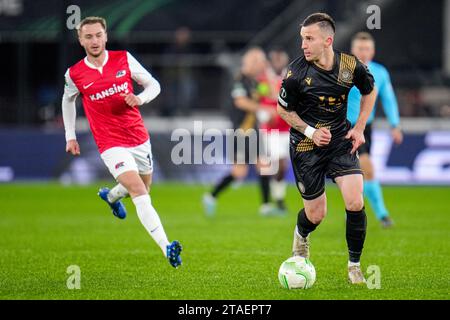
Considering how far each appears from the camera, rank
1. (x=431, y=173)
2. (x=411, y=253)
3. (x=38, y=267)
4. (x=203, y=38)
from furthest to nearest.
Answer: (x=203, y=38)
(x=431, y=173)
(x=411, y=253)
(x=38, y=267)

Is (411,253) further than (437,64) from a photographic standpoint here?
No

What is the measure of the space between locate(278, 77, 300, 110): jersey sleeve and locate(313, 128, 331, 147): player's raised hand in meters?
0.39

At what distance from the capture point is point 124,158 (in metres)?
9.09

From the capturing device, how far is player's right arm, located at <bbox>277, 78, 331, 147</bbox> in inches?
313

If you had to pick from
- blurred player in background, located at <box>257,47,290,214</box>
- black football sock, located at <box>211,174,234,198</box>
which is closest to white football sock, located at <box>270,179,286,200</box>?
blurred player in background, located at <box>257,47,290,214</box>

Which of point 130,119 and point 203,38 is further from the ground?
point 203,38

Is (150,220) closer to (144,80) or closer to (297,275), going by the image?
(144,80)

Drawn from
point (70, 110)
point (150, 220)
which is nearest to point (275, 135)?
point (70, 110)

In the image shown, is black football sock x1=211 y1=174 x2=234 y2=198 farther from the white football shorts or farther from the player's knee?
the player's knee

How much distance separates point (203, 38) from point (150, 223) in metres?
15.1
